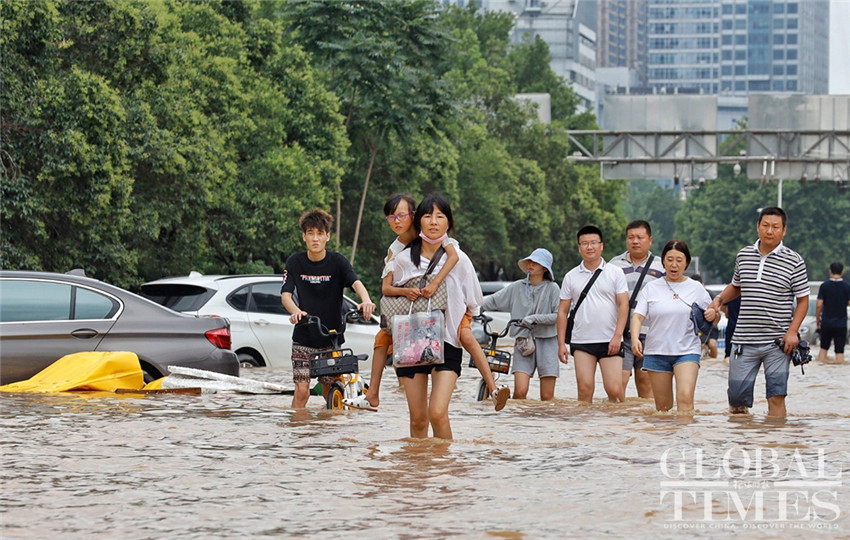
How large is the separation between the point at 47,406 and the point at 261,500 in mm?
5067

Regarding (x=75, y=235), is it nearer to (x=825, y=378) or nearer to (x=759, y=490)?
(x=825, y=378)

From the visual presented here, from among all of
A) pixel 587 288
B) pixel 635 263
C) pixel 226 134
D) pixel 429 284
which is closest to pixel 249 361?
pixel 635 263

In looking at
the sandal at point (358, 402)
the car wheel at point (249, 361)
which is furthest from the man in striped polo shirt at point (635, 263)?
the car wheel at point (249, 361)

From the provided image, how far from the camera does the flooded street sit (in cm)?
704

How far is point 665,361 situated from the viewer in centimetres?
1204

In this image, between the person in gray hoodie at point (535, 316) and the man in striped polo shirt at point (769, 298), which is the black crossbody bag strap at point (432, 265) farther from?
the person in gray hoodie at point (535, 316)

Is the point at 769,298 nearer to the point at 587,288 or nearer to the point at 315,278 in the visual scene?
the point at 587,288

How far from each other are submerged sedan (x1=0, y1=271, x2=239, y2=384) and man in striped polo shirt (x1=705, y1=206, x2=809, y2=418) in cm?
476

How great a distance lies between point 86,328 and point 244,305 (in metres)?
5.26

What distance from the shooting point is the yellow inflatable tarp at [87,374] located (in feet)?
42.9

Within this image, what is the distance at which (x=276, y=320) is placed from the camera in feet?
61.8

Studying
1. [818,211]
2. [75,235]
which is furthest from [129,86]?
[818,211]

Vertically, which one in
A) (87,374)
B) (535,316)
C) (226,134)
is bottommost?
(87,374)

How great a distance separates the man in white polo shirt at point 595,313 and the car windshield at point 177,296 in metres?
6.03
